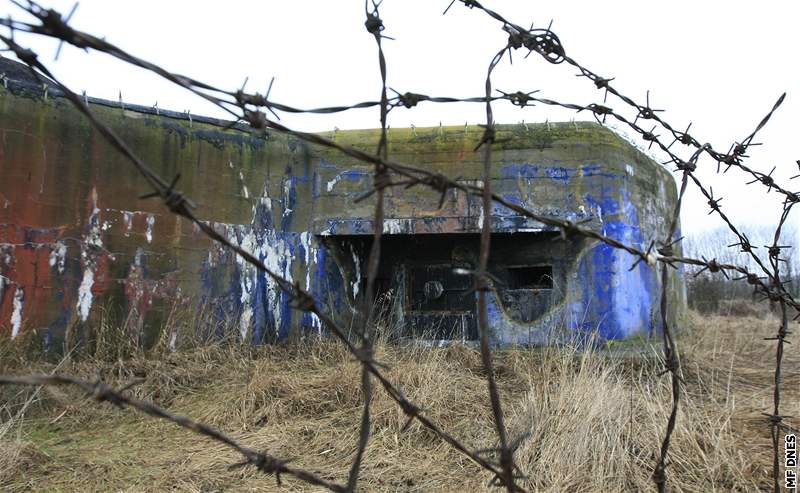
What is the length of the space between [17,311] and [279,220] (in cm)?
242

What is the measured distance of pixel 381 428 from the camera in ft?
11.8

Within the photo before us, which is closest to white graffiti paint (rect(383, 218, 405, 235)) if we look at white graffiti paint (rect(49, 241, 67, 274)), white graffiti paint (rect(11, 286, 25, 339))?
white graffiti paint (rect(49, 241, 67, 274))

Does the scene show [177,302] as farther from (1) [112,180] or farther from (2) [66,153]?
(2) [66,153]

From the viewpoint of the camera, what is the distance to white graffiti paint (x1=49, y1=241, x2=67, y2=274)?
15.9 feet

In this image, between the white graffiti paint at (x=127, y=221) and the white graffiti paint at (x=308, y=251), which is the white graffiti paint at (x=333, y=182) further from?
the white graffiti paint at (x=127, y=221)

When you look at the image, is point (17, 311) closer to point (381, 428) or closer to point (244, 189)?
point (244, 189)

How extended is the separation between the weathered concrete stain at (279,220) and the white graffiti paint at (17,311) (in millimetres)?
63

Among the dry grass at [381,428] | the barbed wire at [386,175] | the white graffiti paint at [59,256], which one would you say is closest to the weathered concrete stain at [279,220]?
the white graffiti paint at [59,256]

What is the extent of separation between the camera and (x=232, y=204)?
5.94 meters

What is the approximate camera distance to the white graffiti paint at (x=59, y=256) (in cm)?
485

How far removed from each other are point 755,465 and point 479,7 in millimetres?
2486

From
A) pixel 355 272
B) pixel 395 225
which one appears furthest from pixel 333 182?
pixel 355 272

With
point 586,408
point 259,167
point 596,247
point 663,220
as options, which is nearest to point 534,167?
point 596,247

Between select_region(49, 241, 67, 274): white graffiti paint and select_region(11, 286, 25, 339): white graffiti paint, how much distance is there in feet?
0.98
